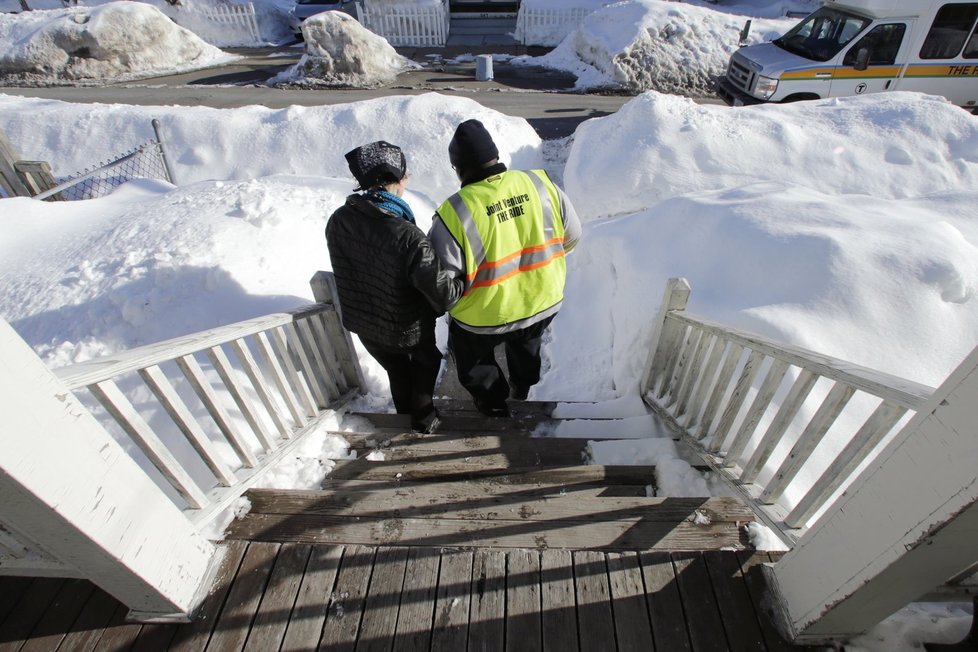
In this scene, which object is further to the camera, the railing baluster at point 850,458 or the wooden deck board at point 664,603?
the wooden deck board at point 664,603

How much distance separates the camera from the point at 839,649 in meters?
1.77

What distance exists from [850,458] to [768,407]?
0.89 meters

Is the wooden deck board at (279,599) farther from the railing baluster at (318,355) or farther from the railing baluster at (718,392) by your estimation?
the railing baluster at (718,392)

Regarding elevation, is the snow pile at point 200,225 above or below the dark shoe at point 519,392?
above

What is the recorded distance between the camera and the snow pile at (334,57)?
13203 mm

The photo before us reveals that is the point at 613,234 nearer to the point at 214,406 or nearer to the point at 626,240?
the point at 626,240

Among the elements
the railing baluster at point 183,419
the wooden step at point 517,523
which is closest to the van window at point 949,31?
the wooden step at point 517,523

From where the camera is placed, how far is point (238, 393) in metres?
2.31

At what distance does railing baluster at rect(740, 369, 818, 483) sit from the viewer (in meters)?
1.91

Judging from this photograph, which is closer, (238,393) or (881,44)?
(238,393)

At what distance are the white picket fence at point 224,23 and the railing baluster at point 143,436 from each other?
2024 centimetres

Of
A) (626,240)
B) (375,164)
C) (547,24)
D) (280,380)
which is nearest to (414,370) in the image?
(280,380)

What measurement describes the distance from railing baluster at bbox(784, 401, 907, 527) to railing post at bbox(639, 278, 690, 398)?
135cm

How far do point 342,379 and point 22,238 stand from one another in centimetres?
370
